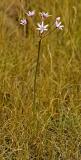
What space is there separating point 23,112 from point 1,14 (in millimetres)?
789

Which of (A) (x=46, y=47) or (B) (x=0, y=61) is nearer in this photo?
(B) (x=0, y=61)

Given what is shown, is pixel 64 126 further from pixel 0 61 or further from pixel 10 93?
pixel 0 61

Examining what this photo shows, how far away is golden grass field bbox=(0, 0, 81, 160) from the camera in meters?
2.13

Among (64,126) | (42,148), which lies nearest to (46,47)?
(64,126)

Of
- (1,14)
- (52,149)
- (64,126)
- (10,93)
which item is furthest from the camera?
(1,14)

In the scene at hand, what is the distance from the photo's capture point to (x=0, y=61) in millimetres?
2615

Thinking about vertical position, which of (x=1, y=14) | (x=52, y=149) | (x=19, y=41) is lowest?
(x=52, y=149)

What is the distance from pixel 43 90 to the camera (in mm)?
2445

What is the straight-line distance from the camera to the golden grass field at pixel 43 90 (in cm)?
213

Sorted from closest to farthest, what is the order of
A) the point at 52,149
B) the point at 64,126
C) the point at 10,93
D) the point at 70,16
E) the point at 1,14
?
the point at 52,149 → the point at 64,126 → the point at 10,93 → the point at 1,14 → the point at 70,16

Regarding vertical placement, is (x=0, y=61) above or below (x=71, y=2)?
below

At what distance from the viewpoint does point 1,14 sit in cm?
280

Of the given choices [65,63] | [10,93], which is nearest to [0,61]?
[10,93]

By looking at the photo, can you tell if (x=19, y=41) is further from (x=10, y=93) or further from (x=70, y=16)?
(x=10, y=93)
